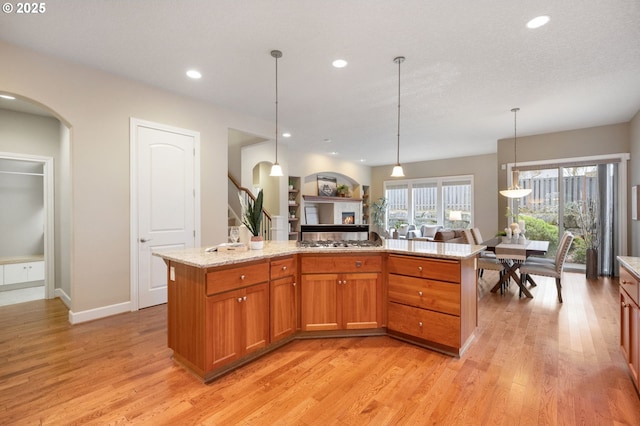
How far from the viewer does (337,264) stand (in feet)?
9.30

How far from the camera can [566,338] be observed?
2.90 metres

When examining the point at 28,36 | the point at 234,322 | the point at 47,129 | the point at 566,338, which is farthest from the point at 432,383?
the point at 47,129

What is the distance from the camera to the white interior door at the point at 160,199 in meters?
3.70

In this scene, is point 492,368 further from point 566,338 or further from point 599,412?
point 566,338

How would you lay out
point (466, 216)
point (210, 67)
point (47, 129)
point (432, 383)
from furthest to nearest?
point (466, 216) → point (47, 129) → point (210, 67) → point (432, 383)

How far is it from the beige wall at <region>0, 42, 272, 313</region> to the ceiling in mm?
189

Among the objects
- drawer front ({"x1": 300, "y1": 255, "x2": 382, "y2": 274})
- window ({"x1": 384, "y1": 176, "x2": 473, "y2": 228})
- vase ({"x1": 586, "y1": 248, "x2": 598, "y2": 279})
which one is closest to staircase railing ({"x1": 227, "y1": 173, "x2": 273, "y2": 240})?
drawer front ({"x1": 300, "y1": 255, "x2": 382, "y2": 274})

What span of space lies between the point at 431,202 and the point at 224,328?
28.1 feet

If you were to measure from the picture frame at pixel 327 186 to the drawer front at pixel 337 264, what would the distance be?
614cm

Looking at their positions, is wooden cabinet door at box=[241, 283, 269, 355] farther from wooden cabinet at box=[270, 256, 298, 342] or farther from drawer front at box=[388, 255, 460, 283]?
drawer front at box=[388, 255, 460, 283]

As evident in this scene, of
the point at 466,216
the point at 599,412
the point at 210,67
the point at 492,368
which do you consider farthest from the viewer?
the point at 466,216

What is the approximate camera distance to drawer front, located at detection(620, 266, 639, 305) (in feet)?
6.47

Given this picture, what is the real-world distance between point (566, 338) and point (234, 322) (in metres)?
3.17

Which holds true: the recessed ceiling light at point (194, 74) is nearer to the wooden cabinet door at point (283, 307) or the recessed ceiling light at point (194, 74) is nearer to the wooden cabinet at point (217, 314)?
the wooden cabinet at point (217, 314)
